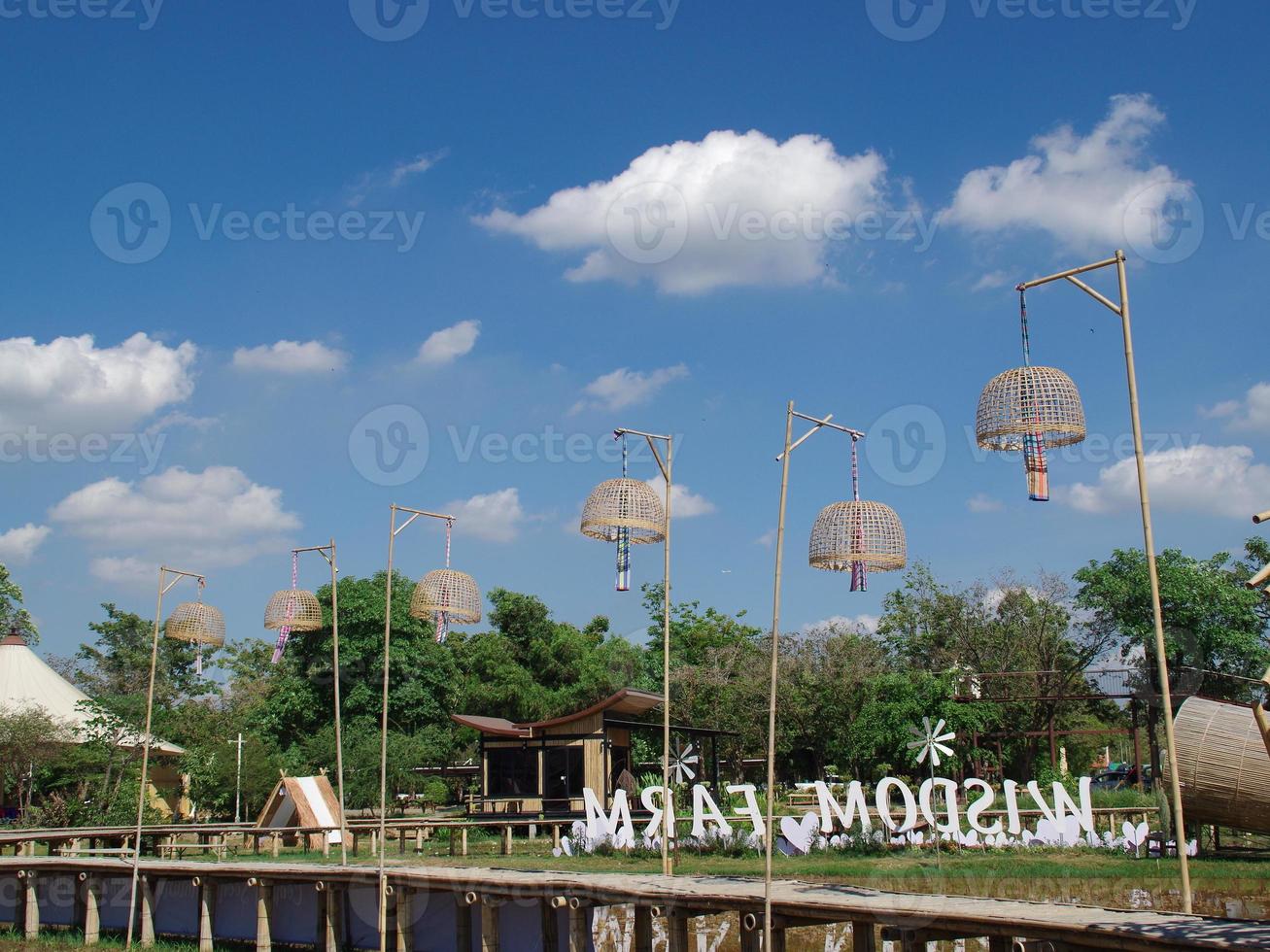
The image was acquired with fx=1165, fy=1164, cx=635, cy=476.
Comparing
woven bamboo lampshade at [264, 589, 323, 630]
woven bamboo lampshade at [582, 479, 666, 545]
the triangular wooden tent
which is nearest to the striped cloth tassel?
woven bamboo lampshade at [582, 479, 666, 545]

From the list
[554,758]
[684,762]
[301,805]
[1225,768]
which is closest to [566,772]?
[554,758]

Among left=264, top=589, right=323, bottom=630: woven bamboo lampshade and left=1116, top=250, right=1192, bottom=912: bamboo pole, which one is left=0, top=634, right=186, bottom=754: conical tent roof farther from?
left=1116, top=250, right=1192, bottom=912: bamboo pole

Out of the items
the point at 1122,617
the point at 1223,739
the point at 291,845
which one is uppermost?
the point at 1122,617

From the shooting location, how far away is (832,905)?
11.6 metres

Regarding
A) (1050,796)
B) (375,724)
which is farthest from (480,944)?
(375,724)

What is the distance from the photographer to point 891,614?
4603cm

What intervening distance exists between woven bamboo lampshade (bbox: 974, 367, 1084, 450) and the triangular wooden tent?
21756 mm

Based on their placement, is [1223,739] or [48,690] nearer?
[1223,739]

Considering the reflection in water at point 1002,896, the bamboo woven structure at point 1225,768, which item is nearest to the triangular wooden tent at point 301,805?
the reflection in water at point 1002,896

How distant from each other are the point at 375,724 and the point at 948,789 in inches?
1016

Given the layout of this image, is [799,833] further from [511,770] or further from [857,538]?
[511,770]

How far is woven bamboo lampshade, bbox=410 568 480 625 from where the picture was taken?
75.2ft

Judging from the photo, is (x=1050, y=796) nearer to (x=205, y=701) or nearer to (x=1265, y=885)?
(x=1265, y=885)

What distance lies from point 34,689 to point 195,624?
20.0 metres
